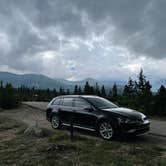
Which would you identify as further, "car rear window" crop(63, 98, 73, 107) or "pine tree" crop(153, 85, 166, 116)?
"pine tree" crop(153, 85, 166, 116)

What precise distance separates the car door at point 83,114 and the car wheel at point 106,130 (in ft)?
1.37

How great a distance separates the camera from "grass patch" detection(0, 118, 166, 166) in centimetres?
604

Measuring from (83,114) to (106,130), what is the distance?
142 centimetres

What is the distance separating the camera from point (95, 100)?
34.1 ft

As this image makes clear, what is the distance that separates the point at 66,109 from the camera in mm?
11180

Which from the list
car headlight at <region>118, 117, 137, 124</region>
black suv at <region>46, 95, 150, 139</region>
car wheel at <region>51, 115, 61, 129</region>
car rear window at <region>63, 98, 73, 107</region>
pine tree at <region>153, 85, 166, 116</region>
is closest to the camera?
car headlight at <region>118, 117, 137, 124</region>

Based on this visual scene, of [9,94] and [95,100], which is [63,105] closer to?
[95,100]

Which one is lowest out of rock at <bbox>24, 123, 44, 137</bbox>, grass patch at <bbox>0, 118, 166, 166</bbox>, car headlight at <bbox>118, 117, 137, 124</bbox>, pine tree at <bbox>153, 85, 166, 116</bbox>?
grass patch at <bbox>0, 118, 166, 166</bbox>

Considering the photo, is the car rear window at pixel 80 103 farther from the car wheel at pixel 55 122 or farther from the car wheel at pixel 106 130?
the car wheel at pixel 55 122

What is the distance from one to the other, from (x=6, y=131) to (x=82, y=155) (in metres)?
5.79

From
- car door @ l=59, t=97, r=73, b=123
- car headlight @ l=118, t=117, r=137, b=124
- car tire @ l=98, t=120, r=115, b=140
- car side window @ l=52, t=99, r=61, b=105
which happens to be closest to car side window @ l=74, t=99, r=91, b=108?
car door @ l=59, t=97, r=73, b=123

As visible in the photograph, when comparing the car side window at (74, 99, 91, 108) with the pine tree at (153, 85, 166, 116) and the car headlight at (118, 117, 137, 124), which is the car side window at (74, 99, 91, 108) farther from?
the pine tree at (153, 85, 166, 116)

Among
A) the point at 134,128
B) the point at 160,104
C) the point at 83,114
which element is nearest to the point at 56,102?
the point at 83,114

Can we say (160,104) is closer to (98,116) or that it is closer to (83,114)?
(83,114)
